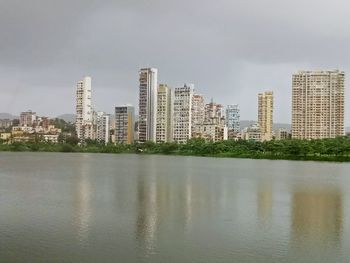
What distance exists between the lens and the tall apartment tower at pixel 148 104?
7312cm

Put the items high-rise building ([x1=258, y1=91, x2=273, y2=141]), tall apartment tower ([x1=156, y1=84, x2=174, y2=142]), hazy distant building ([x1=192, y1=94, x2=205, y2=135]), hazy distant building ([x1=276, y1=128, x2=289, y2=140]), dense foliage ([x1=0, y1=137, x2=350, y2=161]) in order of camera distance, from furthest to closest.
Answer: high-rise building ([x1=258, y1=91, x2=273, y2=141]) < hazy distant building ([x1=276, y1=128, x2=289, y2=140]) < hazy distant building ([x1=192, y1=94, x2=205, y2=135]) < tall apartment tower ([x1=156, y1=84, x2=174, y2=142]) < dense foliage ([x1=0, y1=137, x2=350, y2=161])

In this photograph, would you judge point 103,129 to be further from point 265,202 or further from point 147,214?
point 147,214

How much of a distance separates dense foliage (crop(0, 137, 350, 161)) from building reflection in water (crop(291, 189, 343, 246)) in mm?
28252

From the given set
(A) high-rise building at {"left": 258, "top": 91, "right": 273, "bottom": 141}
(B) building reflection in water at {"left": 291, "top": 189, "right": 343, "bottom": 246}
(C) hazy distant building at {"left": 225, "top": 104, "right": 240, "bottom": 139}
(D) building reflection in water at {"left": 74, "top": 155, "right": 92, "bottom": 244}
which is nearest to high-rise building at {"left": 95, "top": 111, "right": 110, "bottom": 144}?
(C) hazy distant building at {"left": 225, "top": 104, "right": 240, "bottom": 139}

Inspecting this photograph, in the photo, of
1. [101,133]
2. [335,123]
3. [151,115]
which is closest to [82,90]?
[101,133]

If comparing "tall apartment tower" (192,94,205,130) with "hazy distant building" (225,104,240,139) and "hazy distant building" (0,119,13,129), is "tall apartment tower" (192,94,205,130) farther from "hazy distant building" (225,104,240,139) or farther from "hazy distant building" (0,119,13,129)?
"hazy distant building" (0,119,13,129)

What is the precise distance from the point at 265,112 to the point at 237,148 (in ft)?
105

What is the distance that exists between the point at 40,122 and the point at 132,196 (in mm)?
91556

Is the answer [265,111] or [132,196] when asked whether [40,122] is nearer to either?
[265,111]

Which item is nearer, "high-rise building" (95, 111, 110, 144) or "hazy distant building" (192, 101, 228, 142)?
"hazy distant building" (192, 101, 228, 142)

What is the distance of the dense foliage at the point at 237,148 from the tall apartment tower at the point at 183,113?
10.3 metres

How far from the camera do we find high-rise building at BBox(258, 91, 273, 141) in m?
83.2

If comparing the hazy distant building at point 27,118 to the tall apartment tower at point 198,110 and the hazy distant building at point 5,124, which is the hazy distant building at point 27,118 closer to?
the hazy distant building at point 5,124

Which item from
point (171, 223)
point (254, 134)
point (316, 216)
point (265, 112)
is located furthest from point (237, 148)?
point (171, 223)
